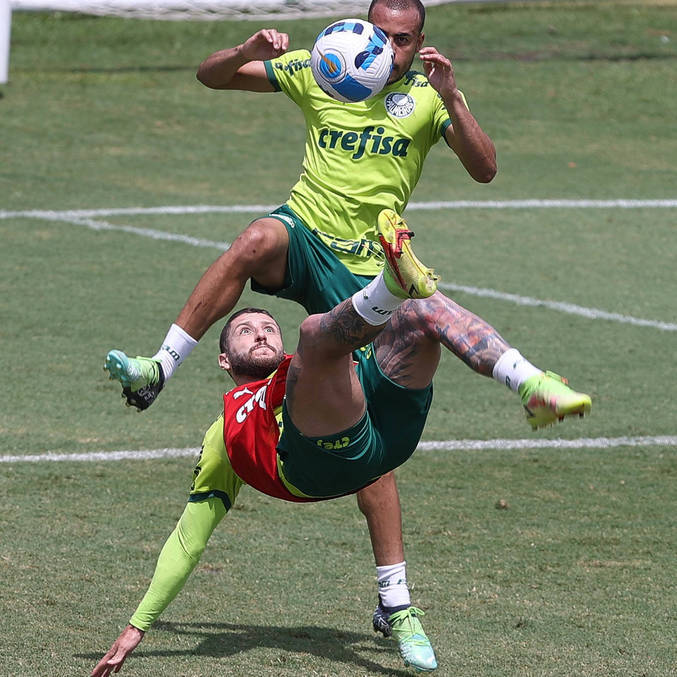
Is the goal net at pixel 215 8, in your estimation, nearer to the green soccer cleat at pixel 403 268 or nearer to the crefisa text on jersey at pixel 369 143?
the crefisa text on jersey at pixel 369 143

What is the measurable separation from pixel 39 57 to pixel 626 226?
9601 mm

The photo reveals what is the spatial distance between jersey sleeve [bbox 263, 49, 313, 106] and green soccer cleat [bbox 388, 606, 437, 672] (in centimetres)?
267

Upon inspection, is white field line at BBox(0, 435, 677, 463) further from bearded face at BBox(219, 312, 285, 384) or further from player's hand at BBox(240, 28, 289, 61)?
player's hand at BBox(240, 28, 289, 61)

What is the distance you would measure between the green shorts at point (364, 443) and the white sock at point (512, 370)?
1.66 feet

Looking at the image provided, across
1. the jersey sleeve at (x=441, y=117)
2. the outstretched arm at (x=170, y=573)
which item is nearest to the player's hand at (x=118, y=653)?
the outstretched arm at (x=170, y=573)

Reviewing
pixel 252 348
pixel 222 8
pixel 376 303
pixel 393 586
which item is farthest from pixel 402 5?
pixel 222 8

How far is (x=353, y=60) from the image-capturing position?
21.1 ft

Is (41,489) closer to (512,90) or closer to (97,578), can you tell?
(97,578)

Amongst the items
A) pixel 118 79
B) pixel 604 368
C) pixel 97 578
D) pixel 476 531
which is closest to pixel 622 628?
pixel 476 531

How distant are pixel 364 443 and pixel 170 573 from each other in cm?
109

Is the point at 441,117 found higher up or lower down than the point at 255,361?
higher up

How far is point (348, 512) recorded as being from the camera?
8.38 metres

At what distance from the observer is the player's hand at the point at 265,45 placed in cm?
675

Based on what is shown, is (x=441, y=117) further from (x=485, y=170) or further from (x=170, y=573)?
(x=170, y=573)
